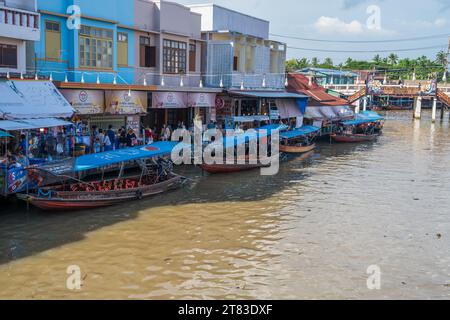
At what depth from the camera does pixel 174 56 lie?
30.2 metres

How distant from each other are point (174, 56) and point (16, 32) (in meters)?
11.5

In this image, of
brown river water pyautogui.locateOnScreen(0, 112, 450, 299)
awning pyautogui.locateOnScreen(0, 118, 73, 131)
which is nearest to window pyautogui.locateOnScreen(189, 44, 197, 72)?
Result: brown river water pyautogui.locateOnScreen(0, 112, 450, 299)

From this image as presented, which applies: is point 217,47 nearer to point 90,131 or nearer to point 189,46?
point 189,46

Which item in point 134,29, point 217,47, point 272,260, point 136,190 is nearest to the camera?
point 272,260

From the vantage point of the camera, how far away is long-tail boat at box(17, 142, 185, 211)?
672 inches

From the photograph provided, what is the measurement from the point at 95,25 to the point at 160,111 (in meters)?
7.68

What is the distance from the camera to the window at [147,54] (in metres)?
28.2

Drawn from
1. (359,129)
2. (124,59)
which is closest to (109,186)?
(124,59)

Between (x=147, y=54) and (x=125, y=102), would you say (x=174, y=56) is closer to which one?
(x=147, y=54)

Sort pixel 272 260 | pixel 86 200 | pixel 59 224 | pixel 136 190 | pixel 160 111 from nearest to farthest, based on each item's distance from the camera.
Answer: pixel 272 260
pixel 59 224
pixel 86 200
pixel 136 190
pixel 160 111

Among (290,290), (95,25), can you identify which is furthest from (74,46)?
(290,290)

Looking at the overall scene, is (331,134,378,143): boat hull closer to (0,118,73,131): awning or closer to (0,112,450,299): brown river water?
(0,112,450,299): brown river water

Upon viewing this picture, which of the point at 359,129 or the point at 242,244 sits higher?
the point at 359,129

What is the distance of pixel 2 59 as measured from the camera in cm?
2034
